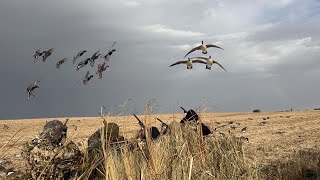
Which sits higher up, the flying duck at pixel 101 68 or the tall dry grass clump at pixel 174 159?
the flying duck at pixel 101 68

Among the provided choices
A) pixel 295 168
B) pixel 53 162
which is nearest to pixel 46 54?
pixel 53 162

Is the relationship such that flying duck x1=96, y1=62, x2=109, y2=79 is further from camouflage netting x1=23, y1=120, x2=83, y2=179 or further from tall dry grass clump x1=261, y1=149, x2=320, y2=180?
tall dry grass clump x1=261, y1=149, x2=320, y2=180

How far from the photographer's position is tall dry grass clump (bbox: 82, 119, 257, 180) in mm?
4961

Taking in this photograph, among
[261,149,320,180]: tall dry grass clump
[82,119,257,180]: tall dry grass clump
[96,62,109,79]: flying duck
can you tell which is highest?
[96,62,109,79]: flying duck

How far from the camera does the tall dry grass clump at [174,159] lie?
4.96 meters

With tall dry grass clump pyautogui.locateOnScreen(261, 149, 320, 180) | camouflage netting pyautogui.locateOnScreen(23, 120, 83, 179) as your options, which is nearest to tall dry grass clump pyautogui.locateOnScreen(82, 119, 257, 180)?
camouflage netting pyautogui.locateOnScreen(23, 120, 83, 179)

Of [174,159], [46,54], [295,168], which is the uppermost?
[46,54]

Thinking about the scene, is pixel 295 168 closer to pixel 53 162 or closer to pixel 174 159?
pixel 174 159

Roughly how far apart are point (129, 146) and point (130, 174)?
664mm

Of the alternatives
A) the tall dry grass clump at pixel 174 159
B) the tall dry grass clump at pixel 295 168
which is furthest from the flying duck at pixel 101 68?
the tall dry grass clump at pixel 295 168

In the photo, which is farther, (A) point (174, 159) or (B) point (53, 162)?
(A) point (174, 159)

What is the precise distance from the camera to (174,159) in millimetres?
5602

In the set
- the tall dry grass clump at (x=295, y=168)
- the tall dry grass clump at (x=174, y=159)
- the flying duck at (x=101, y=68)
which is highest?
the flying duck at (x=101, y=68)

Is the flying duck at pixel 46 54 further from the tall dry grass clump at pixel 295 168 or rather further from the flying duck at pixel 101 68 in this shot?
the tall dry grass clump at pixel 295 168
